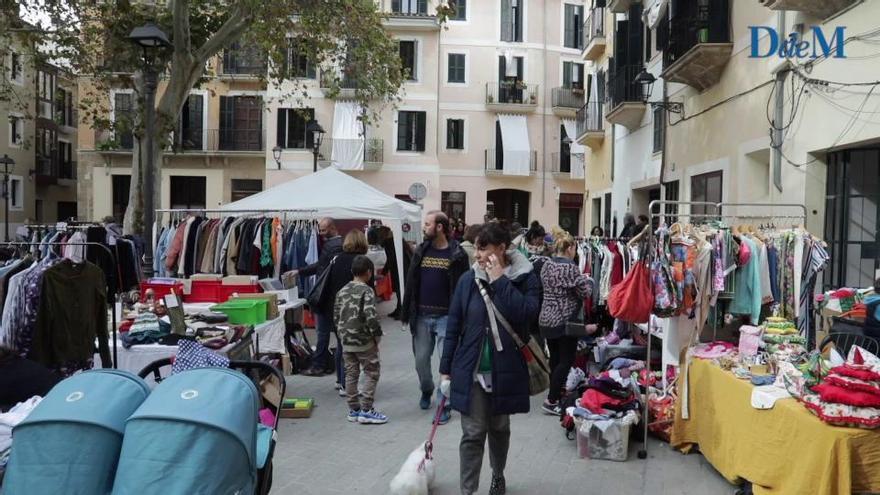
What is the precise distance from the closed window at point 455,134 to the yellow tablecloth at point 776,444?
92.5 ft

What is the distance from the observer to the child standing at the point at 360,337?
675cm

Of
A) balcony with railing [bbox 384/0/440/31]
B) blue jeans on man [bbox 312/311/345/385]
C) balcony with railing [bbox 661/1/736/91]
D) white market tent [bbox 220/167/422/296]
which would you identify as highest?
balcony with railing [bbox 384/0/440/31]

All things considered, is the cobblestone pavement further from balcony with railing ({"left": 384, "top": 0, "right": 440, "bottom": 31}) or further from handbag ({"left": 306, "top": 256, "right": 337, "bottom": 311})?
balcony with railing ({"left": 384, "top": 0, "right": 440, "bottom": 31})

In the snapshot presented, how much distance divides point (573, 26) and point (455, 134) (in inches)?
311

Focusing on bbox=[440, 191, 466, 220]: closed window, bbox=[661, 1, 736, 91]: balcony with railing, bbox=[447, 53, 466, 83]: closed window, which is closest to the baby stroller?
bbox=[661, 1, 736, 91]: balcony with railing

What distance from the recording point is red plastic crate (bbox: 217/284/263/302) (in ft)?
28.7

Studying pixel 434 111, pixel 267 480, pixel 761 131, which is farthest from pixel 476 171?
pixel 267 480

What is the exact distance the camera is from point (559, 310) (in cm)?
705

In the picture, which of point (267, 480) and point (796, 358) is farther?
point (796, 358)

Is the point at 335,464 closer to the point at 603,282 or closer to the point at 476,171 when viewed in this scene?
the point at 603,282

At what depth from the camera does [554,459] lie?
5887 mm

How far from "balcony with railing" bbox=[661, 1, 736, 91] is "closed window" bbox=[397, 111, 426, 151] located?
62.9ft

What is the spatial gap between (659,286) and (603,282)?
110 inches

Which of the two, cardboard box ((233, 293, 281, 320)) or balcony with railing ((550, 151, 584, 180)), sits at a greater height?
balcony with railing ((550, 151, 584, 180))
